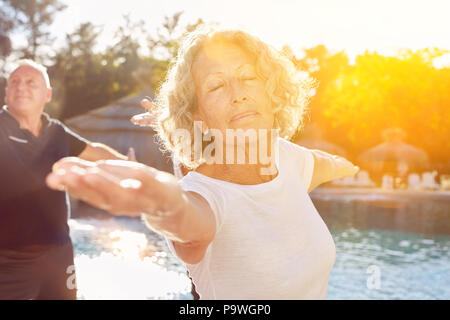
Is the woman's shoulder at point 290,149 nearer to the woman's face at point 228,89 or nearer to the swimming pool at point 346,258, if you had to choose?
the woman's face at point 228,89

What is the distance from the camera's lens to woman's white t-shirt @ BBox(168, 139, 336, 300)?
1.32m

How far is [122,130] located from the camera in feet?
72.9

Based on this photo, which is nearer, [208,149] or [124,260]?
[208,149]

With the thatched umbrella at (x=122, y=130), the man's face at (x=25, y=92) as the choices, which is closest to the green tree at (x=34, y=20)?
the thatched umbrella at (x=122, y=130)

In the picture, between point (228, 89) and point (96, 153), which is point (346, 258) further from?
point (228, 89)

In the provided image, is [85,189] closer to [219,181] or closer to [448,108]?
[219,181]

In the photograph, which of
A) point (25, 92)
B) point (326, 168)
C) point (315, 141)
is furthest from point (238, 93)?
point (315, 141)

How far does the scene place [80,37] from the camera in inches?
1361

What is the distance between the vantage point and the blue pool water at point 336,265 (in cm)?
888

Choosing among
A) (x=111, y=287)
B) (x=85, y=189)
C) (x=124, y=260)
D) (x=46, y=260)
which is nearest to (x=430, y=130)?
(x=124, y=260)

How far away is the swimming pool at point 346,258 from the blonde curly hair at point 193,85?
6.61m

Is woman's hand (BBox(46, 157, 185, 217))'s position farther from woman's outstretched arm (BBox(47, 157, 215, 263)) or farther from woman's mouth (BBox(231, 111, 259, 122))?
woman's mouth (BBox(231, 111, 259, 122))

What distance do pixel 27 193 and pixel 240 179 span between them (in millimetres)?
2448

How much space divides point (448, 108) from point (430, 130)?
1.34 meters
